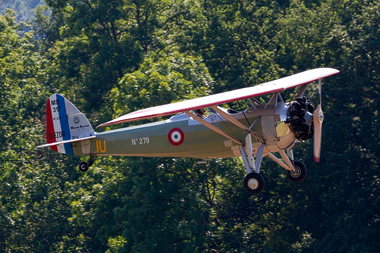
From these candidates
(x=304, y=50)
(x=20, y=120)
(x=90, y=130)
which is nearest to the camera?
(x=90, y=130)

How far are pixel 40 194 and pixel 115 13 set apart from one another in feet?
35.4

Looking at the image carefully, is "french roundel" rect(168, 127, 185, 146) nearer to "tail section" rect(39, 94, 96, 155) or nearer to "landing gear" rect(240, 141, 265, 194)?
"landing gear" rect(240, 141, 265, 194)

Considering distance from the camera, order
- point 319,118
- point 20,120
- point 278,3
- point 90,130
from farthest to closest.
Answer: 1. point 278,3
2. point 20,120
3. point 90,130
4. point 319,118

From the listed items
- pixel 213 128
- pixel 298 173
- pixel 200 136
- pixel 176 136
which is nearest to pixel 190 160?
pixel 176 136

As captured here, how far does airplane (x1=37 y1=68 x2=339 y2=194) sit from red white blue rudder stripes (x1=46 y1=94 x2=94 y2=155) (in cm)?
141

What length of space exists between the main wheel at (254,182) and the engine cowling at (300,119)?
3.95 ft

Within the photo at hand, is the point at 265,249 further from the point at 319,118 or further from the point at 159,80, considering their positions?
the point at 319,118

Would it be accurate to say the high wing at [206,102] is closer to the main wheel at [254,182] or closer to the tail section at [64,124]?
the main wheel at [254,182]

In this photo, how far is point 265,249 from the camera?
22938mm

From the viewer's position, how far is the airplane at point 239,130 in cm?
1288

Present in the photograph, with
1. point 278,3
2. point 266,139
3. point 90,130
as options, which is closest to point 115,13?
point 278,3

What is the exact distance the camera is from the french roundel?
14.3 meters

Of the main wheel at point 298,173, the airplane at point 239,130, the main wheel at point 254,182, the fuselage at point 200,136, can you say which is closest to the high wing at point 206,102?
the airplane at point 239,130

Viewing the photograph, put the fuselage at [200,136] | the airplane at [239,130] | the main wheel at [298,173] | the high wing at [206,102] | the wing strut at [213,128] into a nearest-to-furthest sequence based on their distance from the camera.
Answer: the high wing at [206,102] < the airplane at [239,130] < the wing strut at [213,128] < the fuselage at [200,136] < the main wheel at [298,173]
